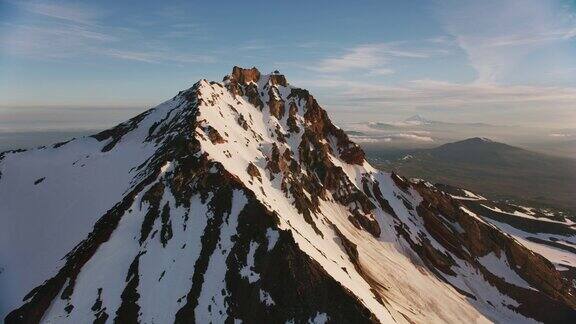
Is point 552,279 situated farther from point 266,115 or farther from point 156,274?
point 156,274

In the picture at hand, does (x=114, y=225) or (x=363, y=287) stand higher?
(x=114, y=225)

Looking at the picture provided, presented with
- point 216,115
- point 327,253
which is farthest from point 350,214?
point 216,115

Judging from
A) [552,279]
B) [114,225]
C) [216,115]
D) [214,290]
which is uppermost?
[216,115]

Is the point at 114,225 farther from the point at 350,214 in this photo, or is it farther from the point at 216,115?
the point at 350,214

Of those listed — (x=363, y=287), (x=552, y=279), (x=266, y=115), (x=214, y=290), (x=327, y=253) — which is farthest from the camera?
(x=266, y=115)

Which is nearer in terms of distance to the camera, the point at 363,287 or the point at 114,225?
the point at 114,225

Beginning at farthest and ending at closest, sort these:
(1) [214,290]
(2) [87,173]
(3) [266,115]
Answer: (3) [266,115] → (2) [87,173] → (1) [214,290]
